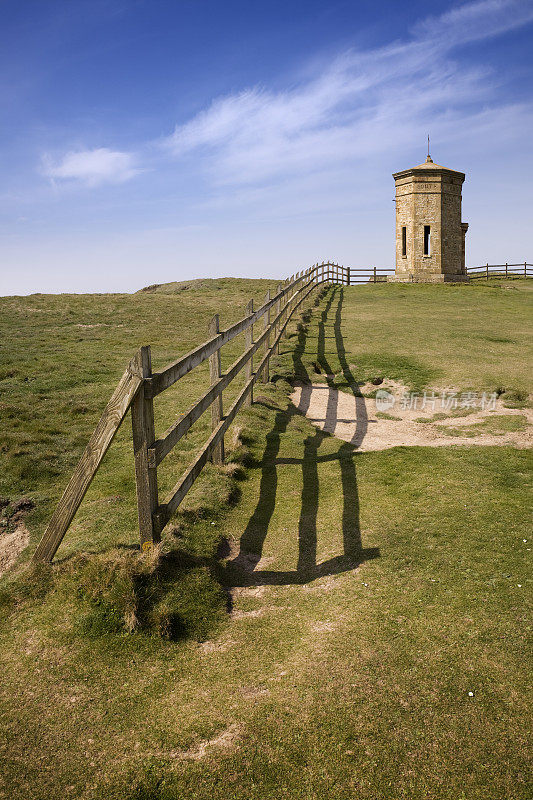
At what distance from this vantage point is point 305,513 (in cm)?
582

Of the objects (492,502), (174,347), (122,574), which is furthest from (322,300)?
(122,574)

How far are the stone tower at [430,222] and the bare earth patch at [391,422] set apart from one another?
2645cm

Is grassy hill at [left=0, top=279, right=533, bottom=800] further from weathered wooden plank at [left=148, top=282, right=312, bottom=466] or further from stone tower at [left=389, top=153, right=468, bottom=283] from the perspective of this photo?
stone tower at [left=389, top=153, right=468, bottom=283]

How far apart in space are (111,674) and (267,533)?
242 cm

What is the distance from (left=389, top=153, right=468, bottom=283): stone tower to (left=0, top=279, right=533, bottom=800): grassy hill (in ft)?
101

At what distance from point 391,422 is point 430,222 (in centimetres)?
2962

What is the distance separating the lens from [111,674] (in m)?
3.25

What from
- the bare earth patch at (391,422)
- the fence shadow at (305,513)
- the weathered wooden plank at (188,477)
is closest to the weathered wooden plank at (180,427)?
the weathered wooden plank at (188,477)

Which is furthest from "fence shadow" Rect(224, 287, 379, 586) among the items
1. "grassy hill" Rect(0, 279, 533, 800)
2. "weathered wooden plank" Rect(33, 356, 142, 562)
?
"weathered wooden plank" Rect(33, 356, 142, 562)

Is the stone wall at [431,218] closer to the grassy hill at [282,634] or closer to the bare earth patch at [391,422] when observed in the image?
the bare earth patch at [391,422]

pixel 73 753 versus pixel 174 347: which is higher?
pixel 174 347

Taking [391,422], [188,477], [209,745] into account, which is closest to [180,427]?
[188,477]

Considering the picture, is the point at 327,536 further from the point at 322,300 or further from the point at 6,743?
the point at 322,300

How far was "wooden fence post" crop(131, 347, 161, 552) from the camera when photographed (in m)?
3.90
